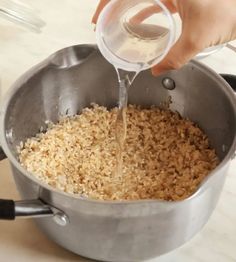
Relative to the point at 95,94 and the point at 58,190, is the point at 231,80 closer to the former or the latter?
the point at 95,94

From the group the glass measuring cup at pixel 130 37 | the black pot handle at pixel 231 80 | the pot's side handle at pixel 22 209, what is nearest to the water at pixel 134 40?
the glass measuring cup at pixel 130 37

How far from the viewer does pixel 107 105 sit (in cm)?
100

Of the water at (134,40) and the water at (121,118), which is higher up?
the water at (134,40)

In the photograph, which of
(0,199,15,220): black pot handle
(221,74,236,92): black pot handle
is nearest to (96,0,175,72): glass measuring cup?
(221,74,236,92): black pot handle

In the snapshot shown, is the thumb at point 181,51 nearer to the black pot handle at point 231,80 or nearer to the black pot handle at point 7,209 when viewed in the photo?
the black pot handle at point 231,80

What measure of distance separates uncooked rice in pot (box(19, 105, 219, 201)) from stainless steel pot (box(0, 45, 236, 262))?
0.07 feet

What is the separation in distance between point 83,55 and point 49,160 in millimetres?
180

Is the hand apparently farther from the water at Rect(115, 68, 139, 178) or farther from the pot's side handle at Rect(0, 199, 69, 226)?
the pot's side handle at Rect(0, 199, 69, 226)

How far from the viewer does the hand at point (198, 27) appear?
74 centimetres

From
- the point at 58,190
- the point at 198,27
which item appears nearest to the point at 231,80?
the point at 198,27

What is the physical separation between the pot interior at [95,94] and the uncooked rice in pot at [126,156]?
17mm

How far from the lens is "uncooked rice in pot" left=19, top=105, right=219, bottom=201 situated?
83 centimetres

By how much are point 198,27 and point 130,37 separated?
0.39 feet

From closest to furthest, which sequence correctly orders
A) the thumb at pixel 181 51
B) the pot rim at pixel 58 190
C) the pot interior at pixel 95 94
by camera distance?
the pot rim at pixel 58 190
the thumb at pixel 181 51
the pot interior at pixel 95 94
